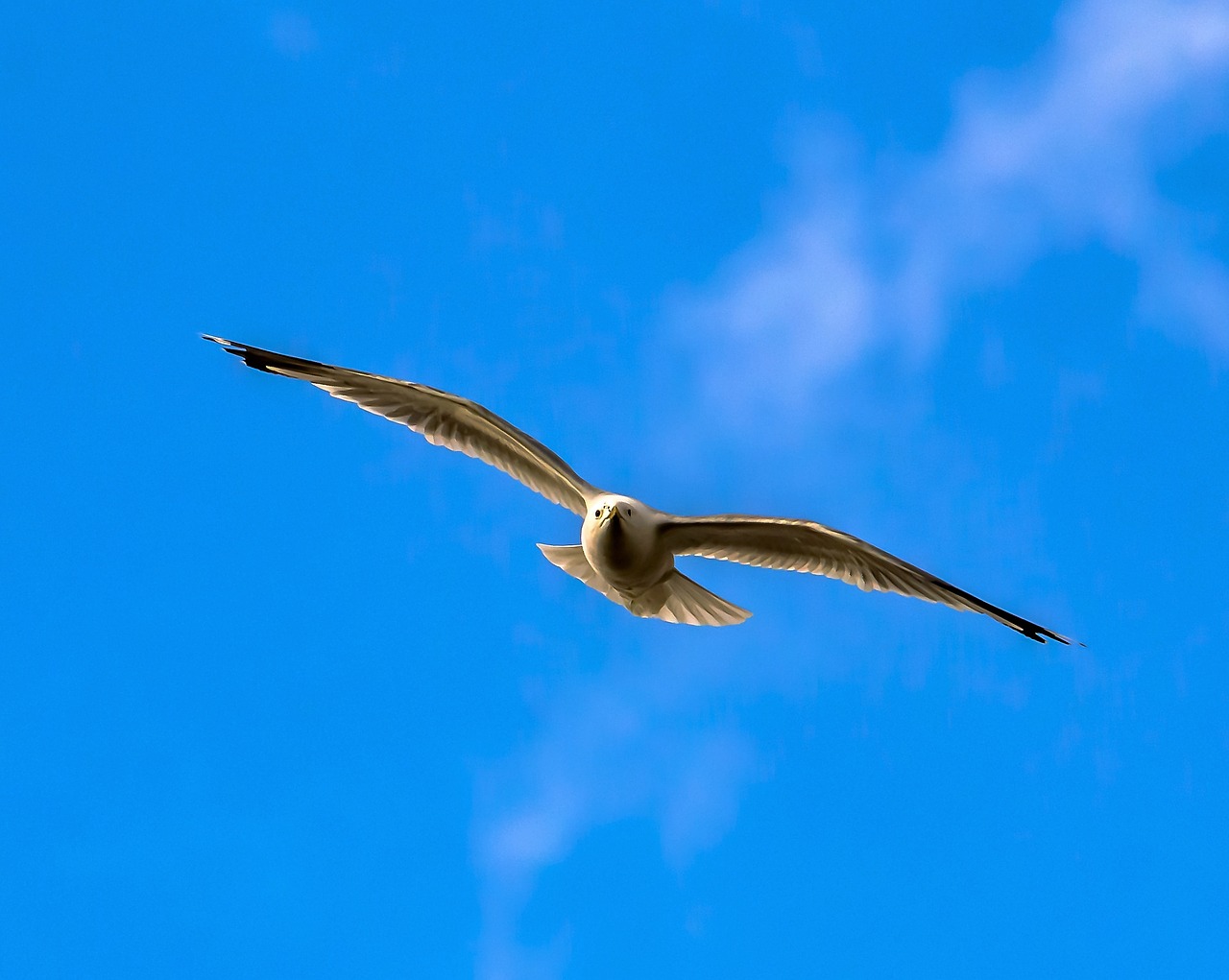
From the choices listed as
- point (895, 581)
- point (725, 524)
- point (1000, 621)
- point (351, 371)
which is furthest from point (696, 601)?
point (351, 371)

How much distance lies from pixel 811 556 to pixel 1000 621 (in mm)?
1667

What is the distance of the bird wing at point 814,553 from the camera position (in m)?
10.8

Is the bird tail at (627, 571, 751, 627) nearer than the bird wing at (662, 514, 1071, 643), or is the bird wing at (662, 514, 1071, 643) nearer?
the bird wing at (662, 514, 1071, 643)

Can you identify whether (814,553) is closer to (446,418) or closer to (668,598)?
(668,598)

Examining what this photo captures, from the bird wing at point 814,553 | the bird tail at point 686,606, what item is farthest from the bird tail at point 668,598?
the bird wing at point 814,553

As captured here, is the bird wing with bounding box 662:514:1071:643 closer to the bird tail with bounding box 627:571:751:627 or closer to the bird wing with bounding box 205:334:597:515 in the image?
the bird tail with bounding box 627:571:751:627

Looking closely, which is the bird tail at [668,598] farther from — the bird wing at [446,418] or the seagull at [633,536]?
the bird wing at [446,418]

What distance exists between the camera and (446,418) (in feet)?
38.2

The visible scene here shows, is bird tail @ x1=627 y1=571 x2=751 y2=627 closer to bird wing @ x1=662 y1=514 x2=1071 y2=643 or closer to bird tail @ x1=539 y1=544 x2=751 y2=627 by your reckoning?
bird tail @ x1=539 y1=544 x2=751 y2=627

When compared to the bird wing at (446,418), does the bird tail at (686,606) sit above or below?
below

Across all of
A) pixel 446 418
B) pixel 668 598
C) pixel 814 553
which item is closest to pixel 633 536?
pixel 668 598

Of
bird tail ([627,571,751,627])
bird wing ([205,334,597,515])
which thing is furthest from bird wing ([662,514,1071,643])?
bird wing ([205,334,597,515])

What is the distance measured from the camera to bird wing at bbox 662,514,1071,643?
10.8m

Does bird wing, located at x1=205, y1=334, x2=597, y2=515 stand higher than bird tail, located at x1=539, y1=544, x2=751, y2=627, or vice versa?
bird wing, located at x1=205, y1=334, x2=597, y2=515
